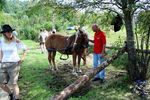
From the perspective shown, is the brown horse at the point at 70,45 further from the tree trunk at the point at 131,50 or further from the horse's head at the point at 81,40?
the tree trunk at the point at 131,50

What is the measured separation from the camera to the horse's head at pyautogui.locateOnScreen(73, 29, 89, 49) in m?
12.5

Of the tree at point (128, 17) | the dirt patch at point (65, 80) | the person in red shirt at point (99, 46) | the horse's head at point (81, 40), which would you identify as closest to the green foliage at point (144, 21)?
the tree at point (128, 17)

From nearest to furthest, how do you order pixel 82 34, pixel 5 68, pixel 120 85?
pixel 5 68 → pixel 120 85 → pixel 82 34

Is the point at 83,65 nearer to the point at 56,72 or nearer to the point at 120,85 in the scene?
the point at 56,72

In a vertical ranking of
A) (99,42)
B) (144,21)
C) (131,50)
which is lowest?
(131,50)

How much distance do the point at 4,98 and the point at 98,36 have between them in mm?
3507

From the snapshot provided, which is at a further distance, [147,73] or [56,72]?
[56,72]

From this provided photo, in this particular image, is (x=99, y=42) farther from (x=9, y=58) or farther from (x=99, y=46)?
(x=9, y=58)

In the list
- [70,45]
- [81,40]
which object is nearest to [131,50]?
[81,40]

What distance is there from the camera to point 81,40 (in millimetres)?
12625

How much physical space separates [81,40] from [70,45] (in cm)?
79

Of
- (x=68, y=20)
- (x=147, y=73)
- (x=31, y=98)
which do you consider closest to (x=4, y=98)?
(x=31, y=98)

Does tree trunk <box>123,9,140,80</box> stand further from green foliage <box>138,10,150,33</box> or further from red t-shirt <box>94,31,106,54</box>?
red t-shirt <box>94,31,106,54</box>

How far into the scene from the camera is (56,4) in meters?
11.6
